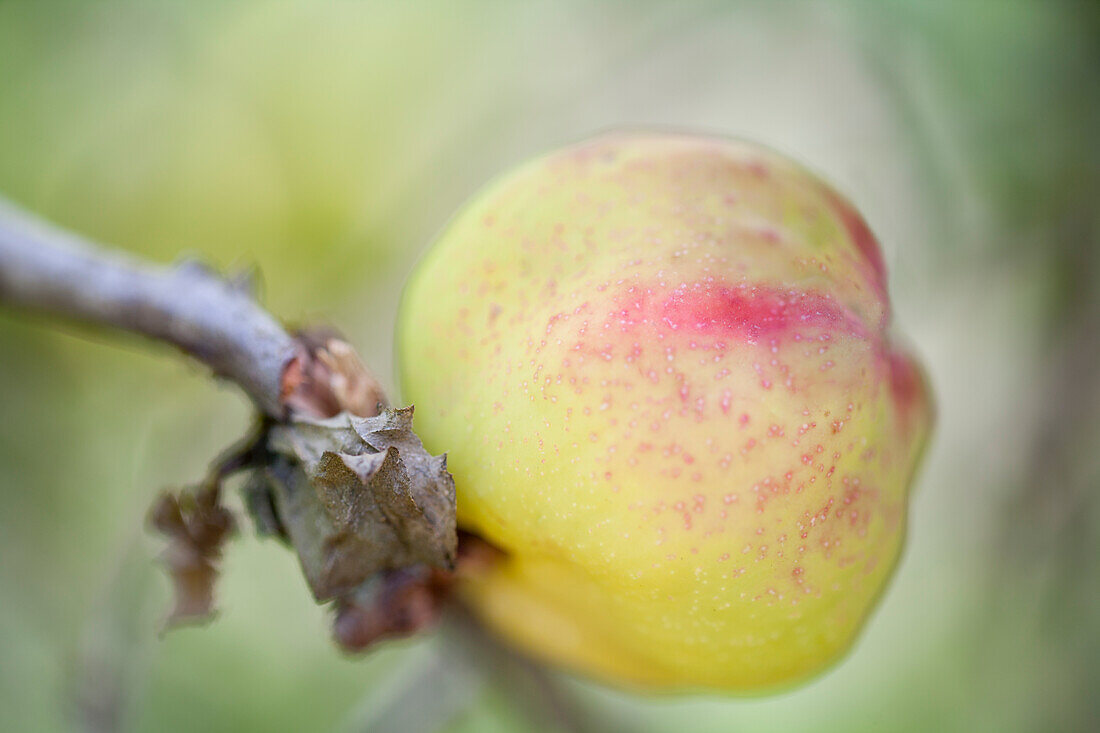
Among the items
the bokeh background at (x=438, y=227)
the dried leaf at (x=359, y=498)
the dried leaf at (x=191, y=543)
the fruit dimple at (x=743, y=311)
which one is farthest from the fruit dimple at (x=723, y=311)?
the bokeh background at (x=438, y=227)

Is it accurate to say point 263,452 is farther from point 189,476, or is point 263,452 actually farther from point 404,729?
point 189,476

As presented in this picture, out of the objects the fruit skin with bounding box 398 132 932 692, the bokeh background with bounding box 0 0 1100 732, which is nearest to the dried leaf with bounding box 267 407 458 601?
the fruit skin with bounding box 398 132 932 692

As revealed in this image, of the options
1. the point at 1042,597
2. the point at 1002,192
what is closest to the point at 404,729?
the point at 1042,597

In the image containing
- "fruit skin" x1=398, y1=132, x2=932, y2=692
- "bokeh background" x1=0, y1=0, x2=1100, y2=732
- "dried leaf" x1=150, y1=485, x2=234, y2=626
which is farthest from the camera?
"bokeh background" x1=0, y1=0, x2=1100, y2=732

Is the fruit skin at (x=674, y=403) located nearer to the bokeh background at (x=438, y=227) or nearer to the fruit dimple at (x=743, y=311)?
the fruit dimple at (x=743, y=311)

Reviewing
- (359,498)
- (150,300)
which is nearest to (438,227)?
(150,300)

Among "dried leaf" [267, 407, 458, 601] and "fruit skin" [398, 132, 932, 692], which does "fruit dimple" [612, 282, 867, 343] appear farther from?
"dried leaf" [267, 407, 458, 601]
